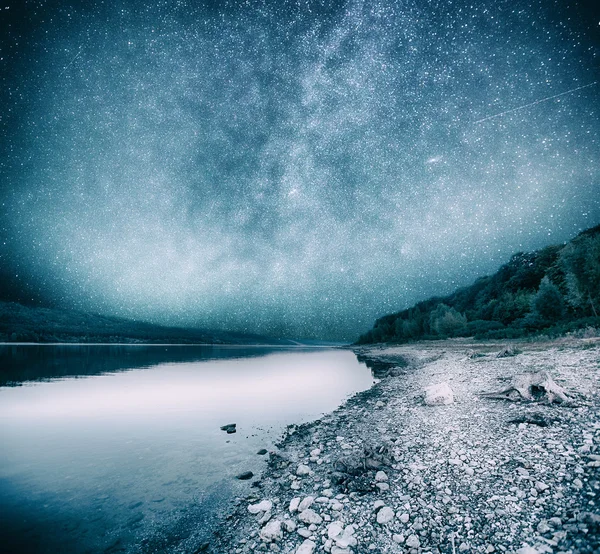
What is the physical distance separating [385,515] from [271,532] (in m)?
2.62

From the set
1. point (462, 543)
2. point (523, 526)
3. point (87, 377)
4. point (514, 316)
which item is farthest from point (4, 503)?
point (514, 316)

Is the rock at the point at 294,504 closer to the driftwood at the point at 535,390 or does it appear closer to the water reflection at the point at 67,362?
the driftwood at the point at 535,390

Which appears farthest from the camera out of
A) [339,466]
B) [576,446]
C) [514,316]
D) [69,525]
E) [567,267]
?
[514,316]

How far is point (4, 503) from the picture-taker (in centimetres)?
941

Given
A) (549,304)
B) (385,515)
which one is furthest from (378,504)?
(549,304)

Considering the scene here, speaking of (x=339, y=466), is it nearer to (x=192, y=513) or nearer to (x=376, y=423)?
(x=192, y=513)

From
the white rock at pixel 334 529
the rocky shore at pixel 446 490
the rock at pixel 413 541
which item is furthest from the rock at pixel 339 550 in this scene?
the rock at pixel 413 541

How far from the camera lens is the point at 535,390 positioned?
12.2 metres

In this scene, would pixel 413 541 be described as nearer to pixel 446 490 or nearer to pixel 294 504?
pixel 446 490

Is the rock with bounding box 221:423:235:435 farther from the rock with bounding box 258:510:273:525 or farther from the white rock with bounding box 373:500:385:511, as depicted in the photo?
the white rock with bounding box 373:500:385:511

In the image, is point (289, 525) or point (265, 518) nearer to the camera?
point (289, 525)

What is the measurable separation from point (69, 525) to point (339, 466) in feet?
26.2

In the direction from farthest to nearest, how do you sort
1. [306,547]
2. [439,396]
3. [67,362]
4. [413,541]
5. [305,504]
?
1. [67,362]
2. [439,396]
3. [305,504]
4. [306,547]
5. [413,541]

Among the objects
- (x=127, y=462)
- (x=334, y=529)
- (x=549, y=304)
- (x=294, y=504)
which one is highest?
(x=549, y=304)
